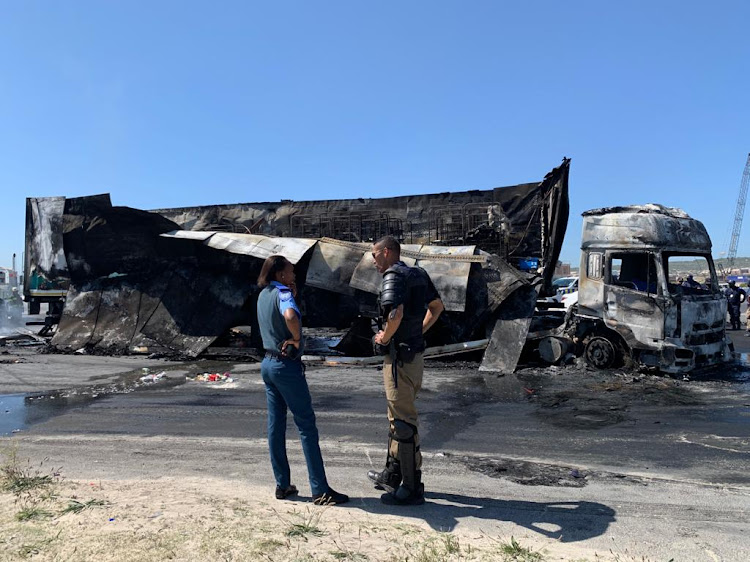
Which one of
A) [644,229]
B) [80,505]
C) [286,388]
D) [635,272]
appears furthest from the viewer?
[635,272]

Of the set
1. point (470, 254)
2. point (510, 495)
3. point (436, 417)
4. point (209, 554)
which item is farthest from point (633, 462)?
point (470, 254)

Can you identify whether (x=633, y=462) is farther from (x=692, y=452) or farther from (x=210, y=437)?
(x=210, y=437)

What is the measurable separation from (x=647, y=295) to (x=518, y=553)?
7.53 metres

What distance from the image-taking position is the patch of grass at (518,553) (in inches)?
123

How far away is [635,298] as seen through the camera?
9.70 metres

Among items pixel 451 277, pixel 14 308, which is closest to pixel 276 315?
pixel 451 277

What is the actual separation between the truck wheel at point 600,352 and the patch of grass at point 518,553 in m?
7.63

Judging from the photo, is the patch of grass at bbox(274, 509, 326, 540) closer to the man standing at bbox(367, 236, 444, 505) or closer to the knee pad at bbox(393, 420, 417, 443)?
the man standing at bbox(367, 236, 444, 505)

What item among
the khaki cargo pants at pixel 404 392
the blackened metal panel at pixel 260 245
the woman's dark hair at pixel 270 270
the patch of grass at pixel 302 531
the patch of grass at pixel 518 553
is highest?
the blackened metal panel at pixel 260 245

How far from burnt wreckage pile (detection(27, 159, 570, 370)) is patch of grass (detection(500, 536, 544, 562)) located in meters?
8.00

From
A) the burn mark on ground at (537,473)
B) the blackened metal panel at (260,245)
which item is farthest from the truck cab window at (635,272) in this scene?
the blackened metal panel at (260,245)

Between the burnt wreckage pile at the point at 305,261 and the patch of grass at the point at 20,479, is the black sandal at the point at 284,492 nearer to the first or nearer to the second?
the patch of grass at the point at 20,479

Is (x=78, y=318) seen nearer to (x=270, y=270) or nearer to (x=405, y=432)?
(x=270, y=270)

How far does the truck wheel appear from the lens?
33.2ft
